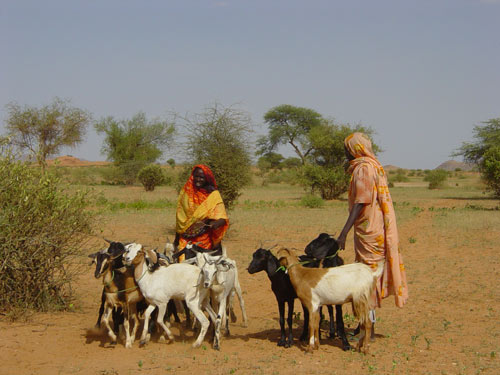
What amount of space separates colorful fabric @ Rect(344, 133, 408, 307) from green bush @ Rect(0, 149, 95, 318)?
377 cm

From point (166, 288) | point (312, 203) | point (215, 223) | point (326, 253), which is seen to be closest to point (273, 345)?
point (326, 253)

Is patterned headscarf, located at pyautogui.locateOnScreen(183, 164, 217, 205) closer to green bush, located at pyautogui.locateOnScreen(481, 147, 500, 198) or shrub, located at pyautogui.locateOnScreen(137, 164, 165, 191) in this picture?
green bush, located at pyautogui.locateOnScreen(481, 147, 500, 198)

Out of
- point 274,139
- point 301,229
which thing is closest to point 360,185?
point 301,229

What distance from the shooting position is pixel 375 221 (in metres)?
6.12

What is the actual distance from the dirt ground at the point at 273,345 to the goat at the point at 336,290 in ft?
1.06

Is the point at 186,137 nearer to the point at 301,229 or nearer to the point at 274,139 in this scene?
the point at 301,229

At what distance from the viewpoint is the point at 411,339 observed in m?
6.58

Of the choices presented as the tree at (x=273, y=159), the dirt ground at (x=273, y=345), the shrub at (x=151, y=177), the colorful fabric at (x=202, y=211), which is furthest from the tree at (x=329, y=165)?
the tree at (x=273, y=159)

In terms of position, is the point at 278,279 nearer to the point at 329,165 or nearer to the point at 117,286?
the point at 117,286

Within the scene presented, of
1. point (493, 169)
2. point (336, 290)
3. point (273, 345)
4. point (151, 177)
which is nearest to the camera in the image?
point (336, 290)

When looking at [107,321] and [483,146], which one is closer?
[107,321]

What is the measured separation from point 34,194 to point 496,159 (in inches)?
1016

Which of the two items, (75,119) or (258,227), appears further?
(75,119)

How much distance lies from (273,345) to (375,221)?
181 cm
